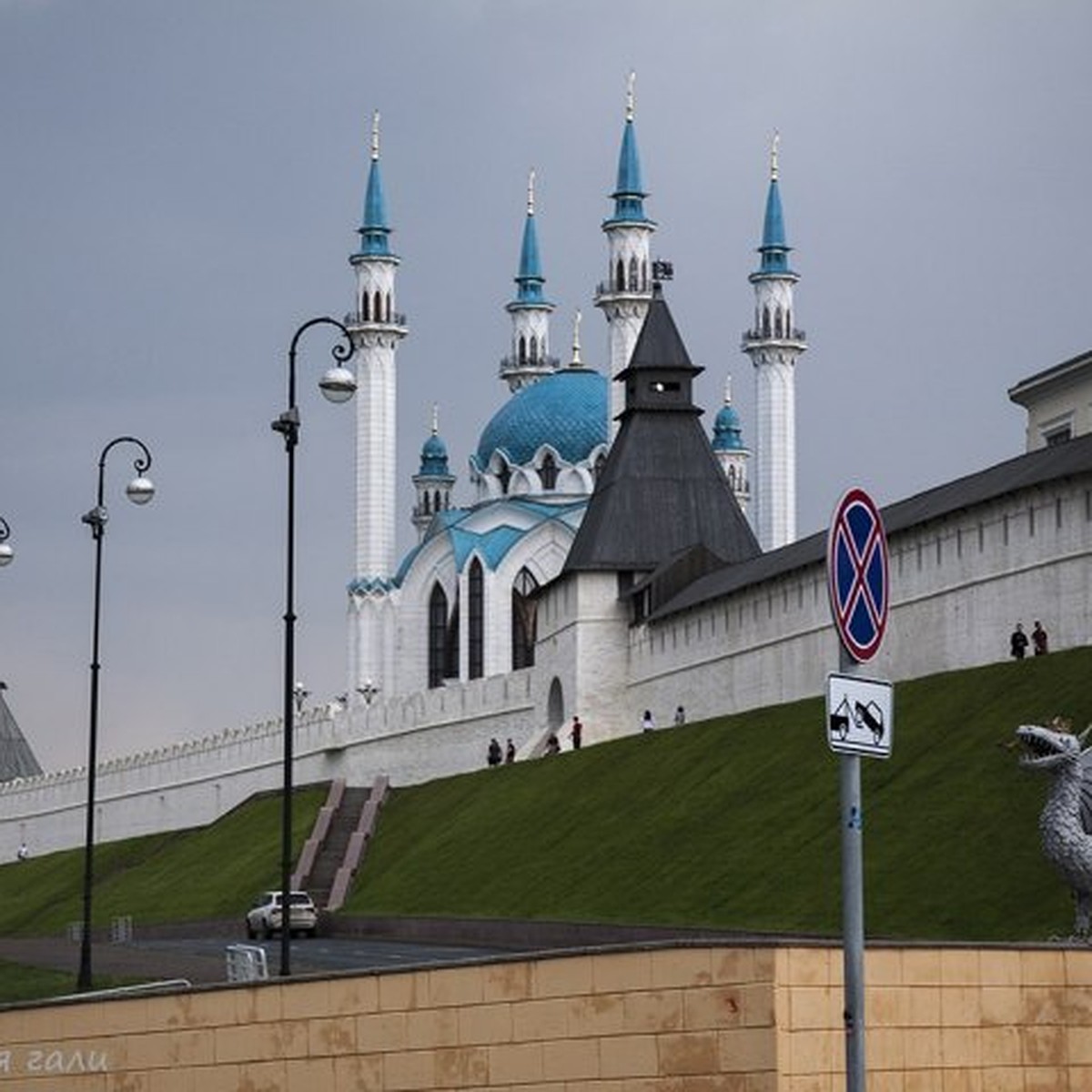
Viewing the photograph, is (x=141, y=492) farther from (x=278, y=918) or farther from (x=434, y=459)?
(x=434, y=459)

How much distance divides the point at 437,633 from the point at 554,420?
393 inches

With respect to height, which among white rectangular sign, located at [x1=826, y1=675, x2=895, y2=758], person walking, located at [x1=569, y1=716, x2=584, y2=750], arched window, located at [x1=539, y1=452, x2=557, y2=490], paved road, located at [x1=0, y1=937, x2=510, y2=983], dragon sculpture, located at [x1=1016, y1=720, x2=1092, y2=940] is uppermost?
arched window, located at [x1=539, y1=452, x2=557, y2=490]

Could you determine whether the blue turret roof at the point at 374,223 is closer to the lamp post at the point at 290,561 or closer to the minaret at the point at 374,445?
the minaret at the point at 374,445

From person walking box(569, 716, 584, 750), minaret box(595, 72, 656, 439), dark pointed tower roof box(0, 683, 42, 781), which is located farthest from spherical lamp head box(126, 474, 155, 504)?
dark pointed tower roof box(0, 683, 42, 781)

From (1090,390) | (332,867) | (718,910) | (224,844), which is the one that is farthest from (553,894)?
(224,844)

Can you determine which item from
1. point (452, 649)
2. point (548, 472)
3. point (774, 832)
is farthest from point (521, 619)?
point (774, 832)

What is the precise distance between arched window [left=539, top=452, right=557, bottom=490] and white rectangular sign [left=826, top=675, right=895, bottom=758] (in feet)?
388

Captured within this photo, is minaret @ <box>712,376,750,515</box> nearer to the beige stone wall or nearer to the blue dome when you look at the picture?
the blue dome

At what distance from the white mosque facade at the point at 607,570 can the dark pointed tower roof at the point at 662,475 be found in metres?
0.08

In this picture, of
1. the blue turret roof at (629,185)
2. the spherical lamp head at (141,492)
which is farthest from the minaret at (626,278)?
the spherical lamp head at (141,492)

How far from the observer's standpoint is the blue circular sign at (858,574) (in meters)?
17.4

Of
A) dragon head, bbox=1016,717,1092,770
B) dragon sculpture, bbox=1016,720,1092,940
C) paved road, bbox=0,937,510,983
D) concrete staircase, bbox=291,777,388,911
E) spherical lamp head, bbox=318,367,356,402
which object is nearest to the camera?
dragon head, bbox=1016,717,1092,770

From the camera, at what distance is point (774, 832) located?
56.9 metres

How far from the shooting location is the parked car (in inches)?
2653
